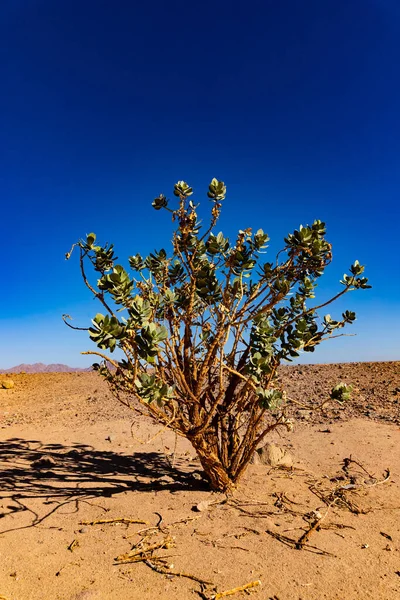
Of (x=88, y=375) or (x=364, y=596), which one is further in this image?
(x=88, y=375)

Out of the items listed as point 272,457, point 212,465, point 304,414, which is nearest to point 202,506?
point 212,465

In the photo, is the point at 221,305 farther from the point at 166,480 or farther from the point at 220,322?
the point at 166,480

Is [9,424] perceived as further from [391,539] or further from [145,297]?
[391,539]

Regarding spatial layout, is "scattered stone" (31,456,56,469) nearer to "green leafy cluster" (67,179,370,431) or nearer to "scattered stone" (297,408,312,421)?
"green leafy cluster" (67,179,370,431)

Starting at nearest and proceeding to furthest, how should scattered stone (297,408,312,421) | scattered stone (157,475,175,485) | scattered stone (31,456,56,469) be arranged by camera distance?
scattered stone (157,475,175,485) < scattered stone (31,456,56,469) < scattered stone (297,408,312,421)

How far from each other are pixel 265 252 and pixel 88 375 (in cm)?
1634

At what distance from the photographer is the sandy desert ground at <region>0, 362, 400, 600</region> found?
300cm

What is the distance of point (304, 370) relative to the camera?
14.5 m

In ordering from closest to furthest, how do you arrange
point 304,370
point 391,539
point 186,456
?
point 391,539, point 186,456, point 304,370

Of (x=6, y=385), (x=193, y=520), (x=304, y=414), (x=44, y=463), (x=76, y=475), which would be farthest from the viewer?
(x=6, y=385)

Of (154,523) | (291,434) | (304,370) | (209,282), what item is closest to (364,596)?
(154,523)

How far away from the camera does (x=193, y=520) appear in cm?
393

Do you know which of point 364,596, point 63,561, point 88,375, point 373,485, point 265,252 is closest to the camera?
point 364,596

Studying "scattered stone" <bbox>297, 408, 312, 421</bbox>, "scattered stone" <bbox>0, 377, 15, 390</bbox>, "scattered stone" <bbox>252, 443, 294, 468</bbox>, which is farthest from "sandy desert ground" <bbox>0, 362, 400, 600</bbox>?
"scattered stone" <bbox>0, 377, 15, 390</bbox>
